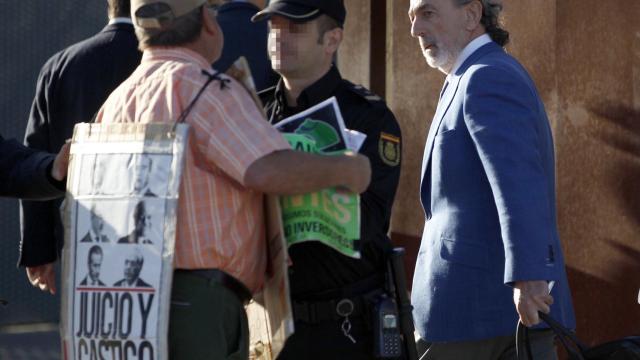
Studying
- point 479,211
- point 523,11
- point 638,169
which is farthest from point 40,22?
point 479,211

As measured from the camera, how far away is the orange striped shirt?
3.66 m

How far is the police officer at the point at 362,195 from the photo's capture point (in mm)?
4301

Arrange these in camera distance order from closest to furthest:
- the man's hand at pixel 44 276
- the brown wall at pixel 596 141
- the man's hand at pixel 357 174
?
the man's hand at pixel 357 174
the man's hand at pixel 44 276
the brown wall at pixel 596 141

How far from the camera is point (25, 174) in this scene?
14.3ft

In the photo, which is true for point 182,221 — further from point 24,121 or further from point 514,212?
point 24,121

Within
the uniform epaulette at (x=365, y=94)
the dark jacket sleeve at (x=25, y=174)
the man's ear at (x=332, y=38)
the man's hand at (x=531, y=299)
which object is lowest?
the man's hand at (x=531, y=299)

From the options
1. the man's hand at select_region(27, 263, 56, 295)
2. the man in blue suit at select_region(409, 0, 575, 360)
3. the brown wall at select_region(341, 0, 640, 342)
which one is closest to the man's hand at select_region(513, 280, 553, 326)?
the man in blue suit at select_region(409, 0, 575, 360)

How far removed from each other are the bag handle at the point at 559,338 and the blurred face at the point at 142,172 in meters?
1.30

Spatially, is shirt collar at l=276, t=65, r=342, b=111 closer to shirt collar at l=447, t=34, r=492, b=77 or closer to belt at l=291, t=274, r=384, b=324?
shirt collar at l=447, t=34, r=492, b=77

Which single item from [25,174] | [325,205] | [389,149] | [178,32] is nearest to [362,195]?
[389,149]

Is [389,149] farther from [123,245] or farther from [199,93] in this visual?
[123,245]

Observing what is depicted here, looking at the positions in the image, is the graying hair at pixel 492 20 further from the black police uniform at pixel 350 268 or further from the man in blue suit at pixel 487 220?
the black police uniform at pixel 350 268

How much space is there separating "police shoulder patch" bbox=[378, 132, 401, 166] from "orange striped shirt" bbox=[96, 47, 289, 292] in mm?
717

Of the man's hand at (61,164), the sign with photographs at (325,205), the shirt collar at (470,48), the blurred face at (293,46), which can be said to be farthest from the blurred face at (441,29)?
the man's hand at (61,164)
